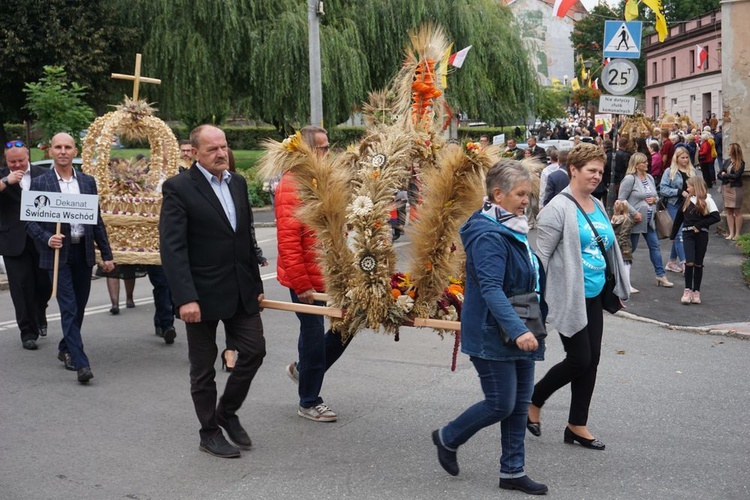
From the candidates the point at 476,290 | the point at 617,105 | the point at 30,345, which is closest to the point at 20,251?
the point at 30,345

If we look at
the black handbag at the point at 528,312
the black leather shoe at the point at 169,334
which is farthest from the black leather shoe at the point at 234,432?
the black leather shoe at the point at 169,334

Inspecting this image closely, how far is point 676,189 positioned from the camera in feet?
44.6

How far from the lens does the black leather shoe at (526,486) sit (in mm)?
4973

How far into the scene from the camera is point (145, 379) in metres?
7.67

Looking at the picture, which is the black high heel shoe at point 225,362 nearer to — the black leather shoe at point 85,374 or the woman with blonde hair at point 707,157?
the black leather shoe at point 85,374

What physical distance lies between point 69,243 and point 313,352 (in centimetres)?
263

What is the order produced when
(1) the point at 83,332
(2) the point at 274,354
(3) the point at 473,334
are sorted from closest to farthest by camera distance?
(3) the point at 473,334 < (2) the point at 274,354 < (1) the point at 83,332

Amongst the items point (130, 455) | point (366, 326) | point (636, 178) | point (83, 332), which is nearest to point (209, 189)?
Result: point (366, 326)

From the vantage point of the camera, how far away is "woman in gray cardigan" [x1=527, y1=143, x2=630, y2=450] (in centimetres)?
549

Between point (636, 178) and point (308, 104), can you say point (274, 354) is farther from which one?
point (308, 104)

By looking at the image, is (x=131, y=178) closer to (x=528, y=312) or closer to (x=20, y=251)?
(x=20, y=251)

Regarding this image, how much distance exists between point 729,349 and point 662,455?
142 inches

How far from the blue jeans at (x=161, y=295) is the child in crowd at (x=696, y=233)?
5857 mm

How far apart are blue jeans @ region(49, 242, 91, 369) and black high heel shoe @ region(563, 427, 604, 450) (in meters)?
3.75
